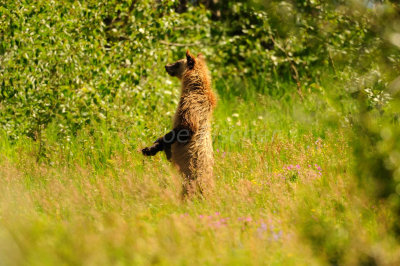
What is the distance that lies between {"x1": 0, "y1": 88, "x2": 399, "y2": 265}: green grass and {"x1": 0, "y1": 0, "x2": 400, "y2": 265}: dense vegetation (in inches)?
0.7

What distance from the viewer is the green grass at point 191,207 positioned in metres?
3.30

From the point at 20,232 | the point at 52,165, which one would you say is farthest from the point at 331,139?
the point at 20,232

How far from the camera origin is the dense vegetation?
3281 mm

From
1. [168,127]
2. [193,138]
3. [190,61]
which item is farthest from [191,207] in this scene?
[168,127]

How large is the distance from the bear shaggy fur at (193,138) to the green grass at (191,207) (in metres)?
0.17

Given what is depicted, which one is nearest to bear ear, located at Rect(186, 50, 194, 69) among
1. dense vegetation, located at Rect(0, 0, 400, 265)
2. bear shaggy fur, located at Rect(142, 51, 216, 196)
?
bear shaggy fur, located at Rect(142, 51, 216, 196)

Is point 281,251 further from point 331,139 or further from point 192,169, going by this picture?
point 331,139

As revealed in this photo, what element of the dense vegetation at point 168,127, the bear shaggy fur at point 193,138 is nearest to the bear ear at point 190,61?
the bear shaggy fur at point 193,138

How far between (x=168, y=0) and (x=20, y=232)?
4.55 m

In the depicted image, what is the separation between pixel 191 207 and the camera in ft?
14.7

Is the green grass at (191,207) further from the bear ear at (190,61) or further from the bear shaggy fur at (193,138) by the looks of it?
the bear ear at (190,61)

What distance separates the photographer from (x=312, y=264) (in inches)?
126

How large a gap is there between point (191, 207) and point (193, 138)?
976mm

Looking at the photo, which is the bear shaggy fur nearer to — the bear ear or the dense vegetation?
the bear ear
